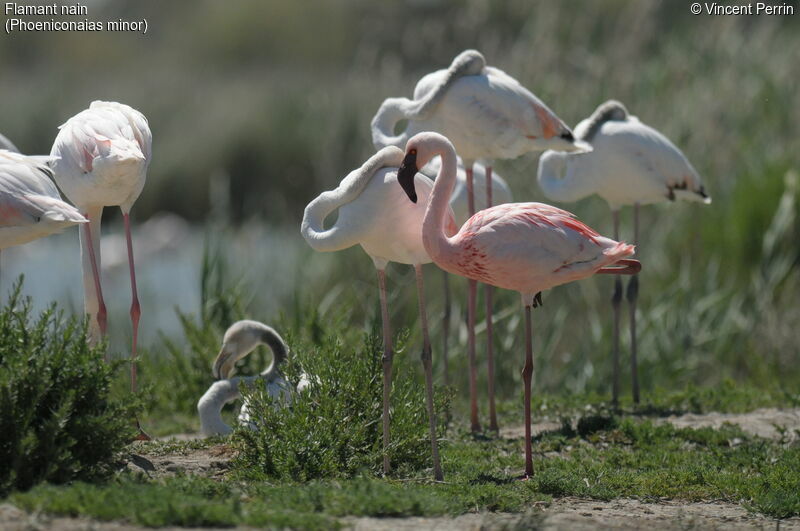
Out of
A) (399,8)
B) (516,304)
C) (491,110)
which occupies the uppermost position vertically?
(399,8)

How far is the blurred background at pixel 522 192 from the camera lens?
32.3ft

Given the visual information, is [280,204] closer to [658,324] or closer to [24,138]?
[24,138]

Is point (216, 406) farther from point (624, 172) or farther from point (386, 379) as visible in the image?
point (624, 172)

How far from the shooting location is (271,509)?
455 cm

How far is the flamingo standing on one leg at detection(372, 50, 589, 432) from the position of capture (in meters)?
7.11

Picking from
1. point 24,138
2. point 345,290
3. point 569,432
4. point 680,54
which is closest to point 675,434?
point 569,432

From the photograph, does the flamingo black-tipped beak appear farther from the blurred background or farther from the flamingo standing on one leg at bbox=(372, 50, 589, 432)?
the blurred background

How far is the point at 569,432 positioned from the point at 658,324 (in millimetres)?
2948

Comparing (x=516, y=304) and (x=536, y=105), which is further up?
(x=536, y=105)

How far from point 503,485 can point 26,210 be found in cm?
301

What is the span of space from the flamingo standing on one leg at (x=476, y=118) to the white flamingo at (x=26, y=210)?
2.44 m

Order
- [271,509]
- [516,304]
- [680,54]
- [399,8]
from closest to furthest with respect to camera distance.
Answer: [271,509]
[516,304]
[680,54]
[399,8]

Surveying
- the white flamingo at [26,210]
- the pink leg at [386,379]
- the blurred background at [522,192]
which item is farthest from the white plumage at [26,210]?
the blurred background at [522,192]

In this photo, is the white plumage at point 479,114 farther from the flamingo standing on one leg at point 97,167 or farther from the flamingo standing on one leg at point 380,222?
the flamingo standing on one leg at point 97,167
